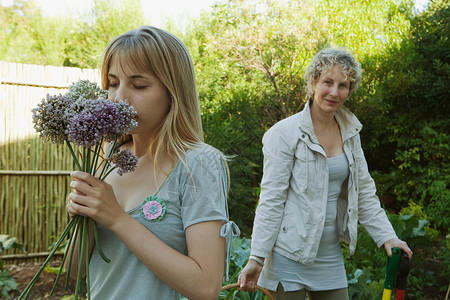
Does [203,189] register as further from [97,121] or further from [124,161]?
[97,121]

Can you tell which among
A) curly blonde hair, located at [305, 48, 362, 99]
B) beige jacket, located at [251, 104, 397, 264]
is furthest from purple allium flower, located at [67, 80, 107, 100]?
curly blonde hair, located at [305, 48, 362, 99]

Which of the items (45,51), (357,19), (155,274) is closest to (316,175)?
(155,274)

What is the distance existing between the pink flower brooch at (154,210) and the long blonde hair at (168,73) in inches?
4.4

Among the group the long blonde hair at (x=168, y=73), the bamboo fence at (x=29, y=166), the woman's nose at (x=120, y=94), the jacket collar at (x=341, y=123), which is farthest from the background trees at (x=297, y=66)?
the woman's nose at (x=120, y=94)

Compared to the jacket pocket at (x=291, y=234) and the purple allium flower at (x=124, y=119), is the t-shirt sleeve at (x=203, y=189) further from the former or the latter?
the jacket pocket at (x=291, y=234)

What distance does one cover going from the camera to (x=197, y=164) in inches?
46.4

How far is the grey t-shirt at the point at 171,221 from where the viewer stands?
114 cm

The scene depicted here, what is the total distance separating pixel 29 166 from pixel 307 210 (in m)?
4.13

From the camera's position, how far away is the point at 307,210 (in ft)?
7.68

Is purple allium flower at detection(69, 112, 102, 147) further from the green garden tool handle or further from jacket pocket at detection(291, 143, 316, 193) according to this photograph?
the green garden tool handle

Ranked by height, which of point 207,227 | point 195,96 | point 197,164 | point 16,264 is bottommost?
point 16,264

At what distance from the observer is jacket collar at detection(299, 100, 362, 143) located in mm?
2449

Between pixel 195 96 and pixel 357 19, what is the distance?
928 centimetres

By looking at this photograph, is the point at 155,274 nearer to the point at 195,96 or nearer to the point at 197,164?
the point at 197,164
